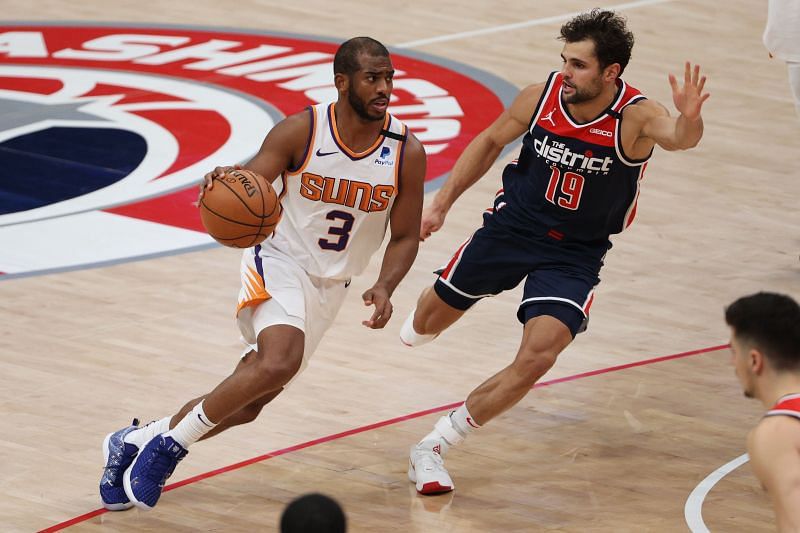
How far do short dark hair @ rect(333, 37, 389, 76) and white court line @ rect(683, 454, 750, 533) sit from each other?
8.13 feet

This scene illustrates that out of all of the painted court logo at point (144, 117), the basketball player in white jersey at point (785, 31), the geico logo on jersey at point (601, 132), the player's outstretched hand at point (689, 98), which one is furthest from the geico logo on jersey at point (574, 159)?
the painted court logo at point (144, 117)

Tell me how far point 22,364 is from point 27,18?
9173 millimetres

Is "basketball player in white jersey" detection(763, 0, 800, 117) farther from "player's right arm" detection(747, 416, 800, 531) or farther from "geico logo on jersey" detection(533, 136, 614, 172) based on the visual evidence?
"player's right arm" detection(747, 416, 800, 531)

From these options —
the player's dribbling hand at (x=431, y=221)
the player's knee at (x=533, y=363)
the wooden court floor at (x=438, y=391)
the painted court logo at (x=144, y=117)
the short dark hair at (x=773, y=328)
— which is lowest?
the painted court logo at (x=144, y=117)

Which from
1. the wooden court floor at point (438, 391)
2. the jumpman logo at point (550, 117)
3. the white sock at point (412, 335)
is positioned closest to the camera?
the wooden court floor at point (438, 391)

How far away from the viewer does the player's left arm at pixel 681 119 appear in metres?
6.56

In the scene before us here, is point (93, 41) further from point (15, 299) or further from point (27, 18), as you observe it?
point (15, 299)

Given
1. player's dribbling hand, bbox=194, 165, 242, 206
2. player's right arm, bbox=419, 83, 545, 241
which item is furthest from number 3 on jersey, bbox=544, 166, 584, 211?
player's dribbling hand, bbox=194, 165, 242, 206

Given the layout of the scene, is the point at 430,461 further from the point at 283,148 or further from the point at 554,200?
the point at 283,148

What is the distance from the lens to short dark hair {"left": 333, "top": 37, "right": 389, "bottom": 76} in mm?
6527

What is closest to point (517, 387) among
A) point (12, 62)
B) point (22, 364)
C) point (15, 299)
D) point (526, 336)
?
point (526, 336)

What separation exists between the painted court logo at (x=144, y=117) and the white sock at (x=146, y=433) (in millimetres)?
3317

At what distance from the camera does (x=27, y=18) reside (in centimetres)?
1639

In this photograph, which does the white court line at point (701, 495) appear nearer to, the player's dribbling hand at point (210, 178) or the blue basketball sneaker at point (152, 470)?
the blue basketball sneaker at point (152, 470)
